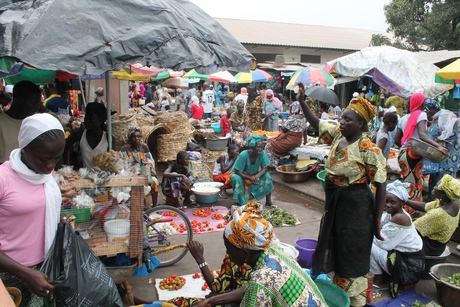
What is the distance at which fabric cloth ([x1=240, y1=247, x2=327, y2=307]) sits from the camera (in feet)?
7.28

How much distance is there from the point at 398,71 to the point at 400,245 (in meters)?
4.48

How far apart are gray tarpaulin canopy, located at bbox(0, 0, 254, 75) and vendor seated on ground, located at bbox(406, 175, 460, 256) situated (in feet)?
9.36

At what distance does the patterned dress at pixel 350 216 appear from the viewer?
353 centimetres

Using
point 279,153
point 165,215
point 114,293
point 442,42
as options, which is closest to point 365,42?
point 442,42

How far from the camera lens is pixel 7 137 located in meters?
3.80

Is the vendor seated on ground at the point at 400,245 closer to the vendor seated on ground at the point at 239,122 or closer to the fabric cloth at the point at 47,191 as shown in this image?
the fabric cloth at the point at 47,191

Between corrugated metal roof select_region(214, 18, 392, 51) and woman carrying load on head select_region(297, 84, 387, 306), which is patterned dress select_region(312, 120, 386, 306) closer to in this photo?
woman carrying load on head select_region(297, 84, 387, 306)

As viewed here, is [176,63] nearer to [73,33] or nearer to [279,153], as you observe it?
[73,33]

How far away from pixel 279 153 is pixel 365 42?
924 inches

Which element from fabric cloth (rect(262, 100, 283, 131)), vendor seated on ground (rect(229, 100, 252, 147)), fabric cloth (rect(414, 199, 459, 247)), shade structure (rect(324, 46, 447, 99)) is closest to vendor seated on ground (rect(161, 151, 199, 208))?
fabric cloth (rect(414, 199, 459, 247))

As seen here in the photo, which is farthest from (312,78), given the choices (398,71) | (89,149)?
(89,149)

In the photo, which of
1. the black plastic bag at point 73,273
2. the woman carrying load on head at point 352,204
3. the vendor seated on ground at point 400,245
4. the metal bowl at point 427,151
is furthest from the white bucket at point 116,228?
the metal bowl at point 427,151

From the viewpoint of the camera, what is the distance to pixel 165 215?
5.23m

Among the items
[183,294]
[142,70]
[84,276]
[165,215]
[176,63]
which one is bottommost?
[183,294]
